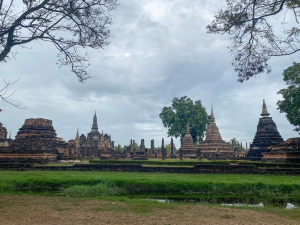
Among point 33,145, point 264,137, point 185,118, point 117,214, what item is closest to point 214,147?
point 264,137

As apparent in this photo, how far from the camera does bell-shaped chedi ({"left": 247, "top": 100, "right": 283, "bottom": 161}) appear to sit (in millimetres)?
27734

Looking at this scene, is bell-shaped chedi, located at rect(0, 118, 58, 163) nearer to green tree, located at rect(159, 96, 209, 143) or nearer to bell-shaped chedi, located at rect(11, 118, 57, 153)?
bell-shaped chedi, located at rect(11, 118, 57, 153)

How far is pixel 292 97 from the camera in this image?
82.9 feet

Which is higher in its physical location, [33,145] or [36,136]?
[36,136]

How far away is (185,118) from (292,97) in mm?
22946

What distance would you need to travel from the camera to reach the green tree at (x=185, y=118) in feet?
152

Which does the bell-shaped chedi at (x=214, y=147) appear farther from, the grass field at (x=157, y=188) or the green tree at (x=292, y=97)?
the grass field at (x=157, y=188)

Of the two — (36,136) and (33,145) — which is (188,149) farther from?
(33,145)

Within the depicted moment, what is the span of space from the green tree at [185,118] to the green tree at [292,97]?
65.6ft

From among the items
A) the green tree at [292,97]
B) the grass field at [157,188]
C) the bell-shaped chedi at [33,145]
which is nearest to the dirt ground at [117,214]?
the grass field at [157,188]

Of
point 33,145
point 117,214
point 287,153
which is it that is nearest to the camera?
point 117,214

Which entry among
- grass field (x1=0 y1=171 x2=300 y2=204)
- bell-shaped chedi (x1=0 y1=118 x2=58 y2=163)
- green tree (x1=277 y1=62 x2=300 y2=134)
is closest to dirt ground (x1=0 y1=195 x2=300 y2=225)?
grass field (x1=0 y1=171 x2=300 y2=204)

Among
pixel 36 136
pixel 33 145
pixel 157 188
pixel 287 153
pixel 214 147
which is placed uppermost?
pixel 36 136

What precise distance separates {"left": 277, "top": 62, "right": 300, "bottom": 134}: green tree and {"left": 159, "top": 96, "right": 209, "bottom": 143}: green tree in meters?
20.0
